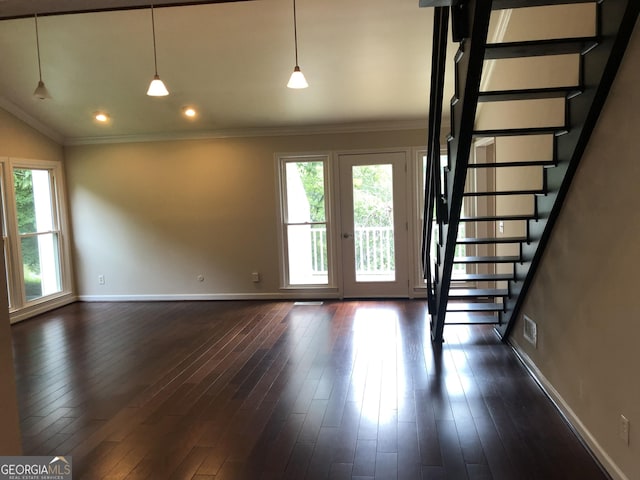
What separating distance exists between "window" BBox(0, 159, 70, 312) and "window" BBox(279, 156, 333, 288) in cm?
316

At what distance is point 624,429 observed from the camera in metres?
2.36

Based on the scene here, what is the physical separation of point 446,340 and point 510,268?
104 centimetres

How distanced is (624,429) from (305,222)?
4.85 meters

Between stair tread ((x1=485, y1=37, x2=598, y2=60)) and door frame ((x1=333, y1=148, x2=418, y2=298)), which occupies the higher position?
stair tread ((x1=485, y1=37, x2=598, y2=60))

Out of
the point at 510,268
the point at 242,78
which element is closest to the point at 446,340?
the point at 510,268

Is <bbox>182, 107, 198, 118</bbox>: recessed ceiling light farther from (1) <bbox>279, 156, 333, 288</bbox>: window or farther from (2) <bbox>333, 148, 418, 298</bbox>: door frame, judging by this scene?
(2) <bbox>333, 148, 418, 298</bbox>: door frame

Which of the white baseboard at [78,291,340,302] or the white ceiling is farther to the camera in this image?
the white baseboard at [78,291,340,302]

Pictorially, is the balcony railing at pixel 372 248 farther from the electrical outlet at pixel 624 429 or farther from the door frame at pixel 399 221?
the electrical outlet at pixel 624 429

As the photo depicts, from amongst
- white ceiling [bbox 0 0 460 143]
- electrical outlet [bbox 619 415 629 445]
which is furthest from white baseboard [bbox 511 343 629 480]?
white ceiling [bbox 0 0 460 143]

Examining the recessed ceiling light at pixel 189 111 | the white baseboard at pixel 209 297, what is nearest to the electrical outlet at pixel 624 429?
the white baseboard at pixel 209 297

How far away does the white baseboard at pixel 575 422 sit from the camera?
2.46 meters

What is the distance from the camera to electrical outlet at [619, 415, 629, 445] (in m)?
2.33

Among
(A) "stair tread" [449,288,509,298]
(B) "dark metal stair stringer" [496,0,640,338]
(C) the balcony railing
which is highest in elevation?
(B) "dark metal stair stringer" [496,0,640,338]

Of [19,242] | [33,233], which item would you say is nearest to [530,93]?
[19,242]
